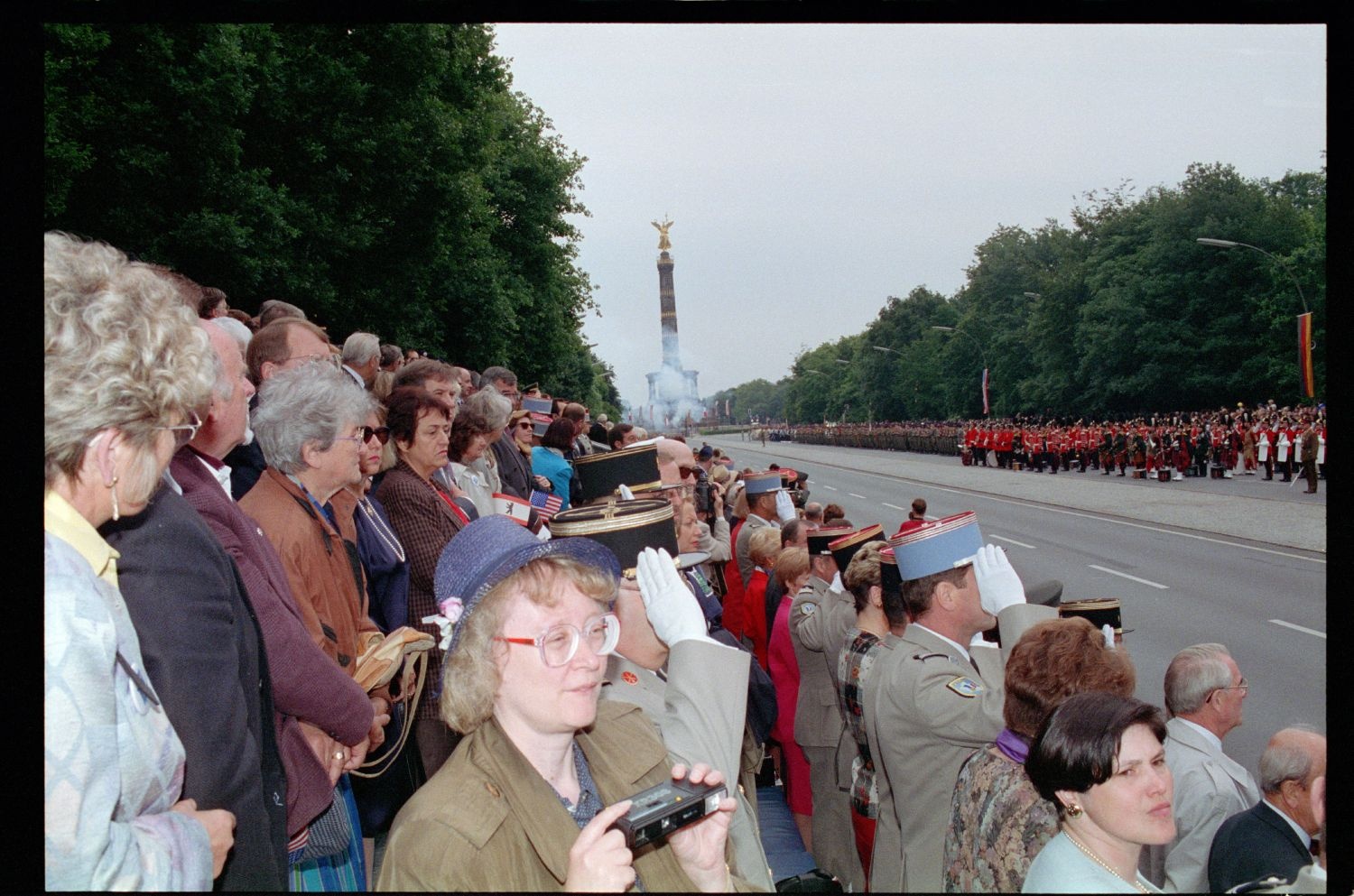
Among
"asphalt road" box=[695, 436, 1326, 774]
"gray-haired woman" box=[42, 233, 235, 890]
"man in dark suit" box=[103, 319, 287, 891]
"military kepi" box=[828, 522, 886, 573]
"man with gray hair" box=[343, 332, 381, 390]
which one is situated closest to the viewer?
"gray-haired woman" box=[42, 233, 235, 890]

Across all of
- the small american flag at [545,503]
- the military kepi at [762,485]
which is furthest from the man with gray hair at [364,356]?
the military kepi at [762,485]

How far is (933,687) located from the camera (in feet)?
11.9

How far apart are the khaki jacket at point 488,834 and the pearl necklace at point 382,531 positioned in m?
2.25

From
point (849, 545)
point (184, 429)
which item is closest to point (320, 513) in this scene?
point (184, 429)

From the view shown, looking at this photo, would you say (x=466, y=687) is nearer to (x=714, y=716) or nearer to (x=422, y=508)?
(x=714, y=716)

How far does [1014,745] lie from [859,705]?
1000 millimetres

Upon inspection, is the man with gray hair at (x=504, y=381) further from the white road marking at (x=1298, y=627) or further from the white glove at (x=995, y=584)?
the white road marking at (x=1298, y=627)

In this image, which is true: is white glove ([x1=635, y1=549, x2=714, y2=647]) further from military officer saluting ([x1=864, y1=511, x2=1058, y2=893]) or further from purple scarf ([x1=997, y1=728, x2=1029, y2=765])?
military officer saluting ([x1=864, y1=511, x2=1058, y2=893])

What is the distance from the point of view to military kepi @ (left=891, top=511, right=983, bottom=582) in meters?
3.99

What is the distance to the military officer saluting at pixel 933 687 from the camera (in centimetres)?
360

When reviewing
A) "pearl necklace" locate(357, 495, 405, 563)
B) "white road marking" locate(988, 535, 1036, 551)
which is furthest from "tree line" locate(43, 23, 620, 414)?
"white road marking" locate(988, 535, 1036, 551)

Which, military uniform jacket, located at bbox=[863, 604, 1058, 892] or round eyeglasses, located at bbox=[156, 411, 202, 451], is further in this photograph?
military uniform jacket, located at bbox=[863, 604, 1058, 892]

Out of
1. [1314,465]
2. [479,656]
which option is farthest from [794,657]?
[1314,465]

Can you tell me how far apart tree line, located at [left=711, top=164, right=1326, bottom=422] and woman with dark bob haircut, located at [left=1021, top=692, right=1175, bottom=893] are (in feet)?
77.1
